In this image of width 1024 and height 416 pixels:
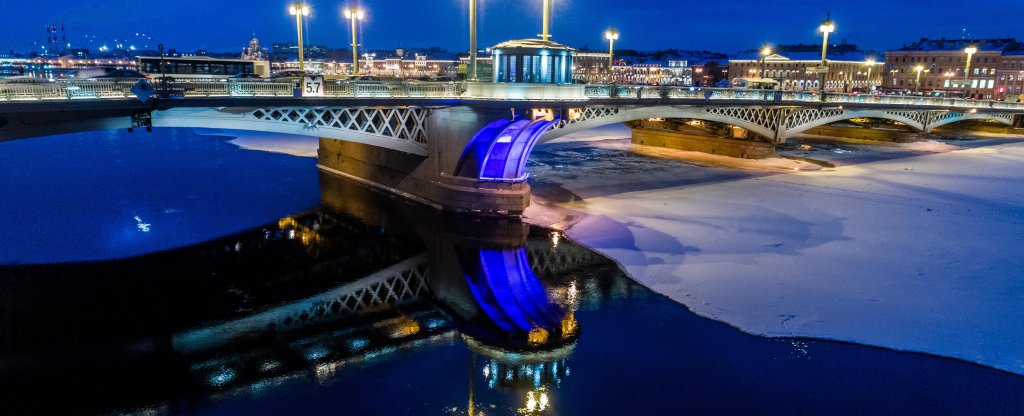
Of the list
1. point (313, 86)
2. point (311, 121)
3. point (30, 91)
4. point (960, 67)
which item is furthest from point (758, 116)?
point (960, 67)

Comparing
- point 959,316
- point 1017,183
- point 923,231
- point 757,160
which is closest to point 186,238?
point 959,316

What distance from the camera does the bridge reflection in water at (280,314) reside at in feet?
40.1

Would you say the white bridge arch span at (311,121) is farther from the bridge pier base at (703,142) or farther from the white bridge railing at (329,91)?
the bridge pier base at (703,142)

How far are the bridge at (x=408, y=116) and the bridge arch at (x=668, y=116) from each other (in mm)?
86

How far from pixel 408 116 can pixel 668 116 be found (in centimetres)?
1430

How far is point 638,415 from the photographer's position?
1096 cm

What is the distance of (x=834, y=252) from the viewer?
20.0 meters

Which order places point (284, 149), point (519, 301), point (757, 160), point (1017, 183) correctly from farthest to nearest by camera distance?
point (284, 149), point (757, 160), point (1017, 183), point (519, 301)

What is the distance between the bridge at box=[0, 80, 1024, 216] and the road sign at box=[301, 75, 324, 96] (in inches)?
10.8

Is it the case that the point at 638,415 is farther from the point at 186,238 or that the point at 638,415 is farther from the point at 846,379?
the point at 186,238

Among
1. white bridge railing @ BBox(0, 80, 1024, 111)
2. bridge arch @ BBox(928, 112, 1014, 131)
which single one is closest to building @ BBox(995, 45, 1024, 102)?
bridge arch @ BBox(928, 112, 1014, 131)

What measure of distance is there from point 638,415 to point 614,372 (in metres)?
1.58

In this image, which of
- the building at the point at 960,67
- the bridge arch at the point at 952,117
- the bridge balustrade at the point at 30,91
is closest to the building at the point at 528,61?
the bridge balustrade at the point at 30,91

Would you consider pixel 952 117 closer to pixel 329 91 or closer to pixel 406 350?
pixel 329 91
